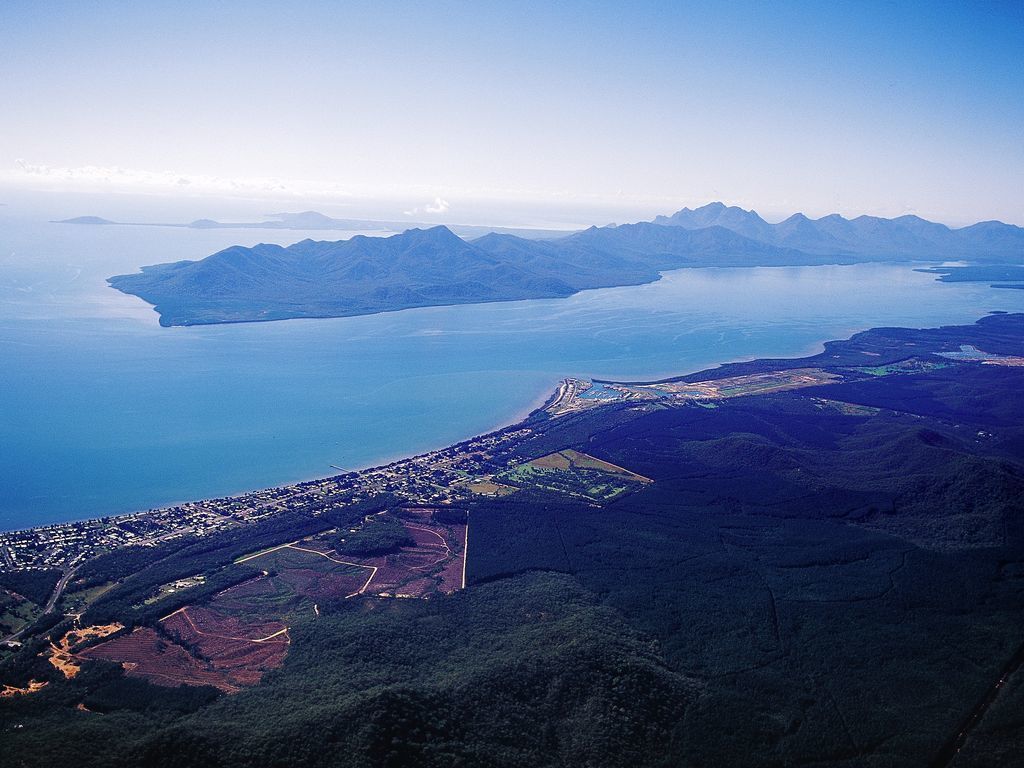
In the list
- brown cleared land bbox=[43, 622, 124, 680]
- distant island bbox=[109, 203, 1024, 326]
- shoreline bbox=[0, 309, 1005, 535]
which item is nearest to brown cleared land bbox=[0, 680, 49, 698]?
brown cleared land bbox=[43, 622, 124, 680]

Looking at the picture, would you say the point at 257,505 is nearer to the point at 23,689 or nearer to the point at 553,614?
the point at 23,689

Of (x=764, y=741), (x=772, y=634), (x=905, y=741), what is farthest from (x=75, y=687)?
(x=905, y=741)

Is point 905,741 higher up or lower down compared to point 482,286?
lower down

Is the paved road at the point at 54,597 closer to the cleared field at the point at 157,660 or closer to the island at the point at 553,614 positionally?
the island at the point at 553,614

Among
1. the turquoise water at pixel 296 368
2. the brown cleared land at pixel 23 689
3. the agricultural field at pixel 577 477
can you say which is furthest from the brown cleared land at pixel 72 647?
the agricultural field at pixel 577 477

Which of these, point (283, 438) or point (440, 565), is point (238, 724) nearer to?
point (440, 565)

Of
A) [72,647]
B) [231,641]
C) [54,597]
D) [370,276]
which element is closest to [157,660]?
[231,641]

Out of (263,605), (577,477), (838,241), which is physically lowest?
(263,605)
